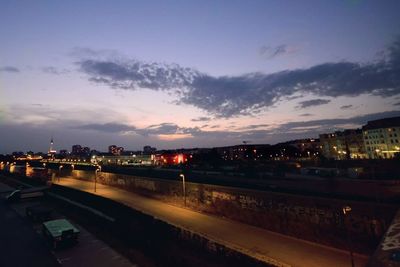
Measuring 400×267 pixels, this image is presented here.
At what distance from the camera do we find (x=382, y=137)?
110062 millimetres

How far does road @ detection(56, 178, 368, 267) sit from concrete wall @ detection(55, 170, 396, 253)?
664 millimetres

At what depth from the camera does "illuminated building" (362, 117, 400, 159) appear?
105 meters

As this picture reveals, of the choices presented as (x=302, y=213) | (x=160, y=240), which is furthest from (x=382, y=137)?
(x=160, y=240)

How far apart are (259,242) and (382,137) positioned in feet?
385

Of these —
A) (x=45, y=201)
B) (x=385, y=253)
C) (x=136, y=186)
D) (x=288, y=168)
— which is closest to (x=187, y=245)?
(x=385, y=253)

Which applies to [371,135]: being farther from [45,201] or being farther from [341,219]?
[45,201]

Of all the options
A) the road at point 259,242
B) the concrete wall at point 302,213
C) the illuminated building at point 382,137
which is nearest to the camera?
the road at point 259,242

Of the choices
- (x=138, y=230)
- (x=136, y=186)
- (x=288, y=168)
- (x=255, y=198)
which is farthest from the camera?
(x=288, y=168)

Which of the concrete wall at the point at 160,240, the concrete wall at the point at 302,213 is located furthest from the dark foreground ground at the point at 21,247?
the concrete wall at the point at 302,213

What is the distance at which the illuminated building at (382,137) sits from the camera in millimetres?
105125

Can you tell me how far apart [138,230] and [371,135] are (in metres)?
122

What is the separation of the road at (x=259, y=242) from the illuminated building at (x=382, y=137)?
106 metres

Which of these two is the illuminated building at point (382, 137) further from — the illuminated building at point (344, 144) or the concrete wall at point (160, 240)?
the concrete wall at point (160, 240)

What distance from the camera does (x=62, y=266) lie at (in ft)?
64.0
